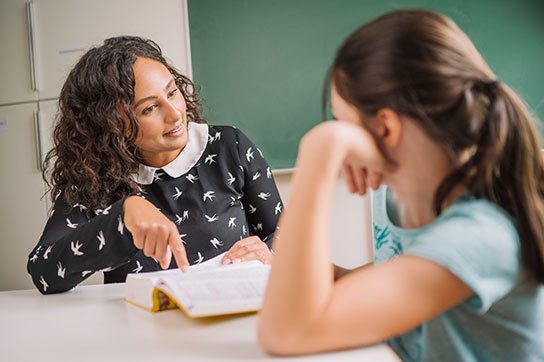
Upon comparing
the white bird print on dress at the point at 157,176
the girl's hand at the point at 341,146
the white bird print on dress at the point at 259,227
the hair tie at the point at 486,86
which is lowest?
the white bird print on dress at the point at 259,227

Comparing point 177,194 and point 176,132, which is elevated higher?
point 176,132

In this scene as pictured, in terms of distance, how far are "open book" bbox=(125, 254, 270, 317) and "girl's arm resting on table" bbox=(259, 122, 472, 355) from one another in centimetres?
17

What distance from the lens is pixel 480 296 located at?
0.53 meters

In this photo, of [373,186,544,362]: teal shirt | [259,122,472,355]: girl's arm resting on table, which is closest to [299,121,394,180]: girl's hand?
[259,122,472,355]: girl's arm resting on table

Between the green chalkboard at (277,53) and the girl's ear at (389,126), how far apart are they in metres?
1.87

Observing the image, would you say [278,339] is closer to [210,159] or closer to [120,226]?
[120,226]

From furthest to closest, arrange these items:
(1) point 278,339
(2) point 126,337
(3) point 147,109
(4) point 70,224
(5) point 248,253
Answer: (3) point 147,109
(4) point 70,224
(5) point 248,253
(2) point 126,337
(1) point 278,339

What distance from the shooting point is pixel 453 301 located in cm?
55

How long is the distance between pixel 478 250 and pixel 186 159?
1039 millimetres

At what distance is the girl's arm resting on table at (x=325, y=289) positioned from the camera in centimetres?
52

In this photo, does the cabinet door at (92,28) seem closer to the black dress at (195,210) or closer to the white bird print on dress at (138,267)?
the black dress at (195,210)

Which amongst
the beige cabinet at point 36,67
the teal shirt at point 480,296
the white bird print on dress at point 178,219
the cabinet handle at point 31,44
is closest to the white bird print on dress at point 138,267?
the white bird print on dress at point 178,219

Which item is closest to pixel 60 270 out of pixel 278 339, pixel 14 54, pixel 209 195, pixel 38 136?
pixel 209 195

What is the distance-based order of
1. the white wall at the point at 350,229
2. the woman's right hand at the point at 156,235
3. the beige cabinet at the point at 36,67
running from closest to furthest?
the woman's right hand at the point at 156,235 < the white wall at the point at 350,229 < the beige cabinet at the point at 36,67
